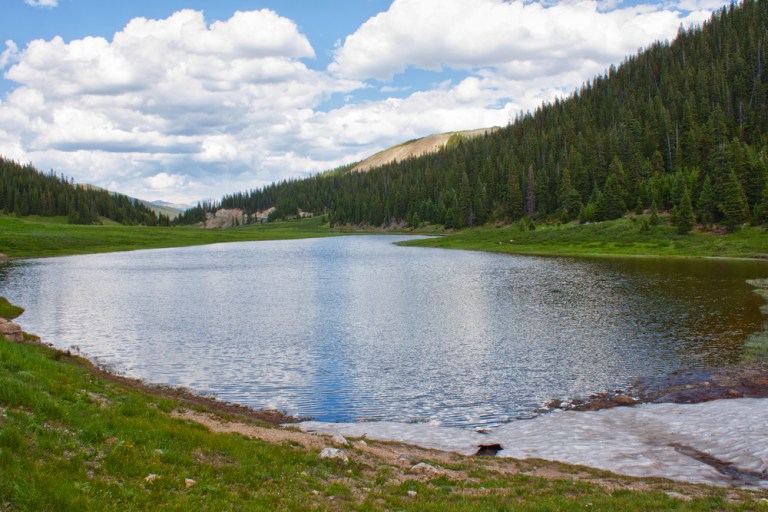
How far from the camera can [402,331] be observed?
1507 inches

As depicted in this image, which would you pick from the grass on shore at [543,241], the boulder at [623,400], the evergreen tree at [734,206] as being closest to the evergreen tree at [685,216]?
the grass on shore at [543,241]

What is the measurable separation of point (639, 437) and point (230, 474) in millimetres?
14775

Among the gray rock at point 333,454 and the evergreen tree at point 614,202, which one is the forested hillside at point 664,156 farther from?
the gray rock at point 333,454

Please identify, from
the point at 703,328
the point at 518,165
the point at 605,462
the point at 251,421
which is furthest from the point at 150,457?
the point at 518,165

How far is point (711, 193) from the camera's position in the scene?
100500mm

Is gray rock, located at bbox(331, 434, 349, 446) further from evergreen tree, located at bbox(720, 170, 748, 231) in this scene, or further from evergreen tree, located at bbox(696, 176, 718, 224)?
evergreen tree, located at bbox(696, 176, 718, 224)

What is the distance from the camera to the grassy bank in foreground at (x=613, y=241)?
86500 mm

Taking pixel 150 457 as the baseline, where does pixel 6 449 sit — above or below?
above

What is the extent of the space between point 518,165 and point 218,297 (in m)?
147

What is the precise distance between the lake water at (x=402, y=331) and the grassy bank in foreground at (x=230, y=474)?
21.5ft

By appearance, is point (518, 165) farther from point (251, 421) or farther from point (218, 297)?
point (251, 421)

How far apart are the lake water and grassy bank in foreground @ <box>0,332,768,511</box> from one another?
6539 mm

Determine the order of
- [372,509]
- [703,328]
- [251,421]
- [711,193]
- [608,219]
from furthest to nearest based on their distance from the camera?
[608,219]
[711,193]
[703,328]
[251,421]
[372,509]

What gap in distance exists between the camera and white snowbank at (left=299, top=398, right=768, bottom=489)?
16.2 metres
